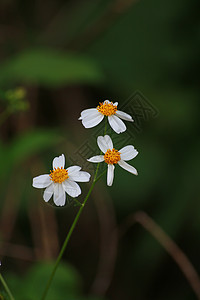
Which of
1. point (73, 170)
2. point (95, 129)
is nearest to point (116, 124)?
point (73, 170)

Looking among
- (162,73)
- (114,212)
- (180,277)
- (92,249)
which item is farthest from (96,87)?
(180,277)

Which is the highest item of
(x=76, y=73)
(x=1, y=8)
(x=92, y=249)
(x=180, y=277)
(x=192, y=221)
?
(x=1, y=8)

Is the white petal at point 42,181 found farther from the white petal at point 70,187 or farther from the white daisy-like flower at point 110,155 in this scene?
the white daisy-like flower at point 110,155

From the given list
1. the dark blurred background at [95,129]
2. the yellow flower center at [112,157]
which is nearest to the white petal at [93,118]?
the yellow flower center at [112,157]

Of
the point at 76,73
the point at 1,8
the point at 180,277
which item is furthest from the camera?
the point at 1,8

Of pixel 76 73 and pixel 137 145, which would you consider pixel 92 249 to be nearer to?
pixel 137 145
